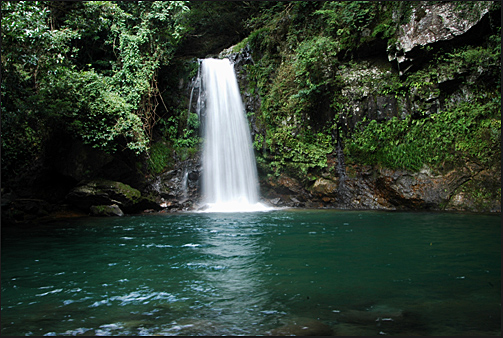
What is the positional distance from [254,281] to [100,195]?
368 inches

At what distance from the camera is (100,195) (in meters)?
11.9

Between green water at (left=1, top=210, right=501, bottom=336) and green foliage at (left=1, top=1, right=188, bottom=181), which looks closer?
green water at (left=1, top=210, right=501, bottom=336)

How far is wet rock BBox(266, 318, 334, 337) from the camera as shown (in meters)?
2.83

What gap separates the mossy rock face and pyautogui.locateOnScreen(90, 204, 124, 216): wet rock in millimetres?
222

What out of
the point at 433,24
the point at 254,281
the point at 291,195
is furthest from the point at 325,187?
the point at 254,281

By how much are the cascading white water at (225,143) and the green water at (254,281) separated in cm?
705

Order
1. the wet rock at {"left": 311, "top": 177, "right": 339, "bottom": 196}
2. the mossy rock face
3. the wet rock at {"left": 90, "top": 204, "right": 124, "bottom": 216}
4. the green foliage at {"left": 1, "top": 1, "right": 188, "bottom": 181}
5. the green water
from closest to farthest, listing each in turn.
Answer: the green water, the green foliage at {"left": 1, "top": 1, "right": 188, "bottom": 181}, the wet rock at {"left": 90, "top": 204, "right": 124, "bottom": 216}, the mossy rock face, the wet rock at {"left": 311, "top": 177, "right": 339, "bottom": 196}

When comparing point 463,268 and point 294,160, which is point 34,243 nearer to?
point 463,268

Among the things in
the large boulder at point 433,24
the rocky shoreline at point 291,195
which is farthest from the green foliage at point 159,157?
the large boulder at point 433,24

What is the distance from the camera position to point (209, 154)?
15711mm

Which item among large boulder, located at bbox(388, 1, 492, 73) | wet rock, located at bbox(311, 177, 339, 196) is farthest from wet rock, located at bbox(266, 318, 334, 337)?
large boulder, located at bbox(388, 1, 492, 73)

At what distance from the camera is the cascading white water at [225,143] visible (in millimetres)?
15023

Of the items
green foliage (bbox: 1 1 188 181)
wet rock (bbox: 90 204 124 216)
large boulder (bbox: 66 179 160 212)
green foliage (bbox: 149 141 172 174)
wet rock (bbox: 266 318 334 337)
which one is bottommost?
wet rock (bbox: 90 204 124 216)

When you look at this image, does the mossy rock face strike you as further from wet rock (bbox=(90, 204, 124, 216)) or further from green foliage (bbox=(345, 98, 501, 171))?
green foliage (bbox=(345, 98, 501, 171))
